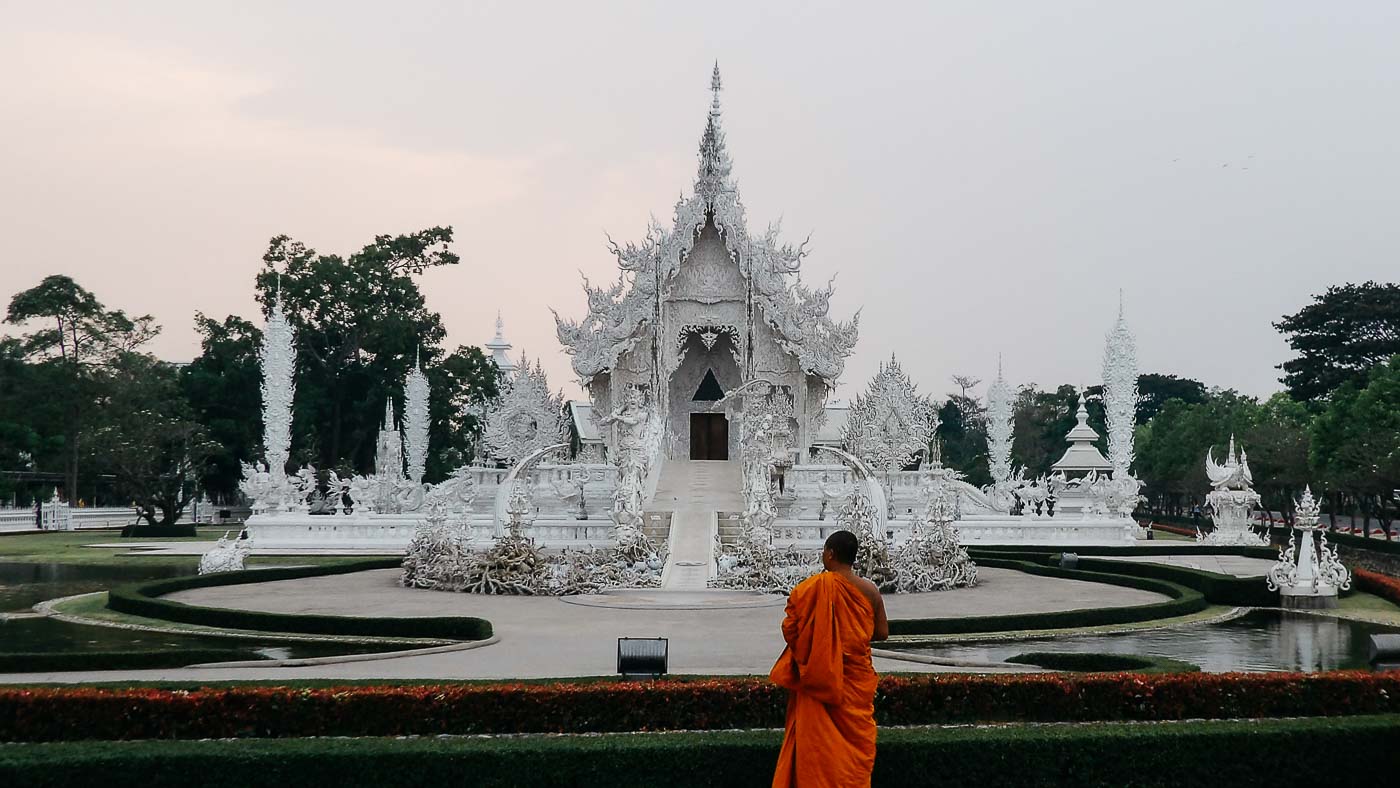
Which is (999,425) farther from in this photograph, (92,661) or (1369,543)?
(92,661)

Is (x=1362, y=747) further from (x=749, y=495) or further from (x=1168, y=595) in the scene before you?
(x=749, y=495)

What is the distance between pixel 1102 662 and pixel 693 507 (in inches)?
549

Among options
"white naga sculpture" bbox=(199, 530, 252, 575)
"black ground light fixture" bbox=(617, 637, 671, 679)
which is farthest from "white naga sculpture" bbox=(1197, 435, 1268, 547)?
"black ground light fixture" bbox=(617, 637, 671, 679)

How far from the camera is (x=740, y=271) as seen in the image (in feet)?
111

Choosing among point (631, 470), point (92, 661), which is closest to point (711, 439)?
point (631, 470)

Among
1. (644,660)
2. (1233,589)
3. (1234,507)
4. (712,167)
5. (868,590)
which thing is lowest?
(1233,589)

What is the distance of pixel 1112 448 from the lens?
125 feet

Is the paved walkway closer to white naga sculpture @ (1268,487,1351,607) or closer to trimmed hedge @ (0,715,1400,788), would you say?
white naga sculpture @ (1268,487,1351,607)

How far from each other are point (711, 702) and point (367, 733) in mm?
2443

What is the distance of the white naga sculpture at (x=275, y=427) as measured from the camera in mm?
31375

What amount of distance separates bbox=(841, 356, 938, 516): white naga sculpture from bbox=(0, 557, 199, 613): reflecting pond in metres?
18.6

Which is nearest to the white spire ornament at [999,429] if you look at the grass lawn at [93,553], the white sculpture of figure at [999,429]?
the white sculpture of figure at [999,429]

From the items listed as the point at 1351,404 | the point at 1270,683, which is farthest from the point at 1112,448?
the point at 1270,683

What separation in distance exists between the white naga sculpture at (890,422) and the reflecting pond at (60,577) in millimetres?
18592
